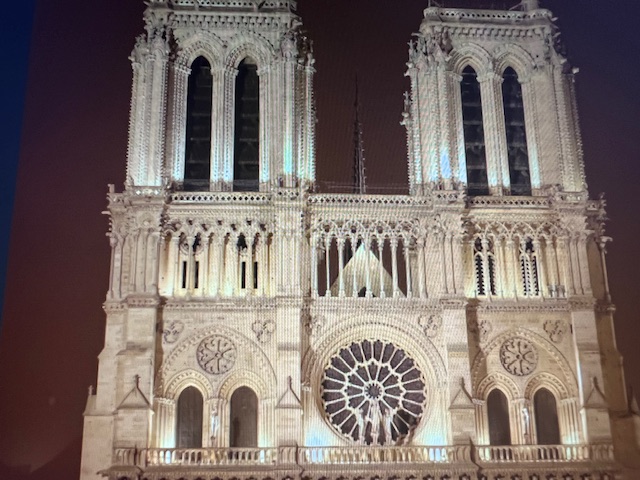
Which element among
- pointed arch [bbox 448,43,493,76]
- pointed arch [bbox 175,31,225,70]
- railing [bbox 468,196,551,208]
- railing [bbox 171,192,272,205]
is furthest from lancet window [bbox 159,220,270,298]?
pointed arch [bbox 448,43,493,76]

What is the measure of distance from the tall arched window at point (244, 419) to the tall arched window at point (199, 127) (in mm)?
8917

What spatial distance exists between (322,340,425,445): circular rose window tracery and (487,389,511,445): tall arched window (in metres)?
2.70

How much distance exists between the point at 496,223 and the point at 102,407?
17.3 m

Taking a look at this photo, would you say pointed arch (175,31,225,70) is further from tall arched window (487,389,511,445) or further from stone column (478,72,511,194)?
tall arched window (487,389,511,445)

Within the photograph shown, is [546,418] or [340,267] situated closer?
[546,418]

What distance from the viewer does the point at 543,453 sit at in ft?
108

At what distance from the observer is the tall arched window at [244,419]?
1305 inches

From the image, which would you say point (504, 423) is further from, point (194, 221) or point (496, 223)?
point (194, 221)

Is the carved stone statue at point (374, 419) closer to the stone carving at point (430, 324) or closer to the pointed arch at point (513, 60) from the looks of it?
the stone carving at point (430, 324)

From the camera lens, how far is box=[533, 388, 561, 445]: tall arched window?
3406cm

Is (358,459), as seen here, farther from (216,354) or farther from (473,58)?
(473,58)

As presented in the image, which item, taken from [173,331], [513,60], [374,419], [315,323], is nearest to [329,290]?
[315,323]

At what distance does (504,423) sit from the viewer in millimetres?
34156

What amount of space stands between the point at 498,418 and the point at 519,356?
8.44ft
